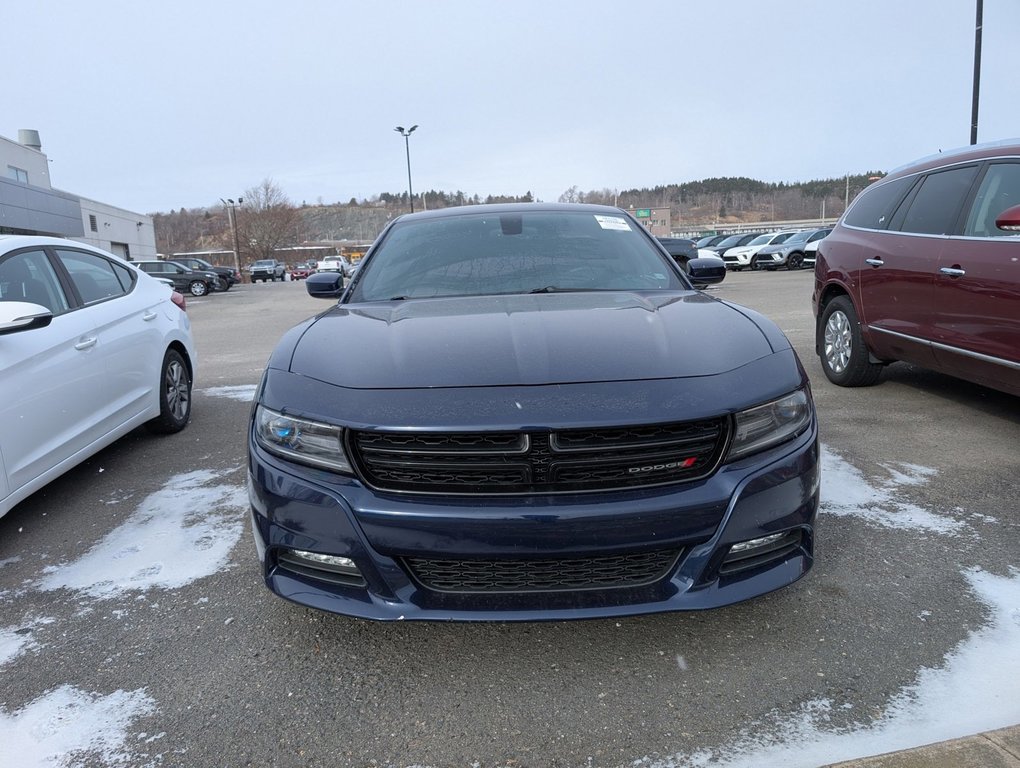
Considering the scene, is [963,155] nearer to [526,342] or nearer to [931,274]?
[931,274]

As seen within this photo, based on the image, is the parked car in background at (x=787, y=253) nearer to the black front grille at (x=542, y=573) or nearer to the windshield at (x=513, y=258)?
the windshield at (x=513, y=258)

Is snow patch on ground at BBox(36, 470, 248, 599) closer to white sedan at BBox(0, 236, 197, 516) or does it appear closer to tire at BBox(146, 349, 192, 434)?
white sedan at BBox(0, 236, 197, 516)

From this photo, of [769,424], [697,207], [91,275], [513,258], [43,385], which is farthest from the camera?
[697,207]

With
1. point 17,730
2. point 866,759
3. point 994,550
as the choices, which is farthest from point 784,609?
point 17,730

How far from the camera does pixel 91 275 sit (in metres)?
4.50

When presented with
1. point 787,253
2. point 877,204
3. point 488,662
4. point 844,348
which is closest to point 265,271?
point 787,253

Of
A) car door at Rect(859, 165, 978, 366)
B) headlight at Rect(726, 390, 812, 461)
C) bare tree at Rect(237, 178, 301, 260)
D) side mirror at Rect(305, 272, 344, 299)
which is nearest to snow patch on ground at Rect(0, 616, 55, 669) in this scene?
side mirror at Rect(305, 272, 344, 299)

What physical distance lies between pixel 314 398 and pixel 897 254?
4417 mm

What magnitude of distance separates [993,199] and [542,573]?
3.99m

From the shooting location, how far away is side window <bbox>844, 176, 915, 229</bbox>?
525 centimetres

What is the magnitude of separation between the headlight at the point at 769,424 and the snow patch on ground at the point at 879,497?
130 cm

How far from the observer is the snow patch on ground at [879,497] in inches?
126

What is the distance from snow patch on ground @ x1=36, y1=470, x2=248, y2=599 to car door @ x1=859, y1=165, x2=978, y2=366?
4367mm

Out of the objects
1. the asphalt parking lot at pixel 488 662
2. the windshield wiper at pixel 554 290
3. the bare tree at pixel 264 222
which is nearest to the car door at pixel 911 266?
the asphalt parking lot at pixel 488 662
